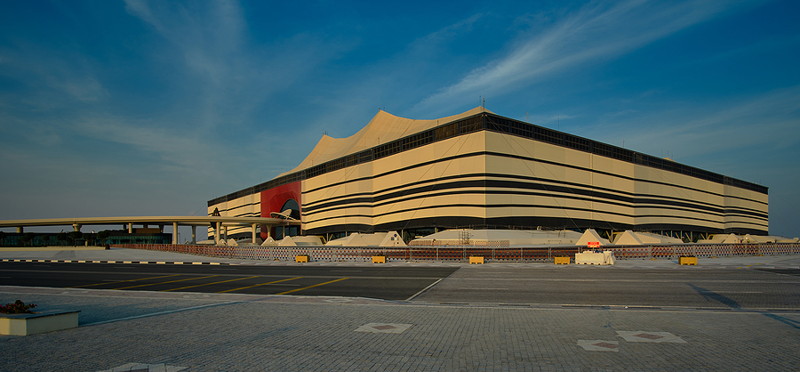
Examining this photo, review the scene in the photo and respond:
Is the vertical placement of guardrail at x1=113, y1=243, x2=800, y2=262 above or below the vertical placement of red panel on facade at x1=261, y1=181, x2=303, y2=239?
below

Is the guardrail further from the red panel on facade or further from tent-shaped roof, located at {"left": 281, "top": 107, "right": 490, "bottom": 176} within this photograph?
the red panel on facade

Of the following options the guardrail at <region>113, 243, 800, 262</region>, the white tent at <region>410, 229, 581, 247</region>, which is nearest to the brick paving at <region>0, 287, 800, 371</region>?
the guardrail at <region>113, 243, 800, 262</region>

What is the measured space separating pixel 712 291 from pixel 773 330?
31.1 ft

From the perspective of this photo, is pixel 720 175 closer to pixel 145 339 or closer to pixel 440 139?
pixel 440 139

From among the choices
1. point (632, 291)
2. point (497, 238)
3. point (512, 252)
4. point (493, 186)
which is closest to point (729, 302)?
point (632, 291)

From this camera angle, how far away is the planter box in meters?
9.89

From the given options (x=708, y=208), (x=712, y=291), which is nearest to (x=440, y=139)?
(x=712, y=291)

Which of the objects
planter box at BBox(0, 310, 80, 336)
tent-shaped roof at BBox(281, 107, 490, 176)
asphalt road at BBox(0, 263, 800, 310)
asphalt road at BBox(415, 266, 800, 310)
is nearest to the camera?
planter box at BBox(0, 310, 80, 336)

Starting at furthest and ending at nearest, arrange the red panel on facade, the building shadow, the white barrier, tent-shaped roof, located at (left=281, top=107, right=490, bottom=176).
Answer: the red panel on facade
tent-shaped roof, located at (left=281, top=107, right=490, bottom=176)
the white barrier
the building shadow

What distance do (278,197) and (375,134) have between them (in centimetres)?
4405

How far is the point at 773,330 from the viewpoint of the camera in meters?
9.94

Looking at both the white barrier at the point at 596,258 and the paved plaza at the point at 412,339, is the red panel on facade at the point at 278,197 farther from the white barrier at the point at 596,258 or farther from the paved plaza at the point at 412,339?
the paved plaza at the point at 412,339

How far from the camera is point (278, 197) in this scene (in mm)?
149375

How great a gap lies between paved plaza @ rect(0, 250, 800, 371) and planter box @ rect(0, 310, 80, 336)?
10.0 inches
